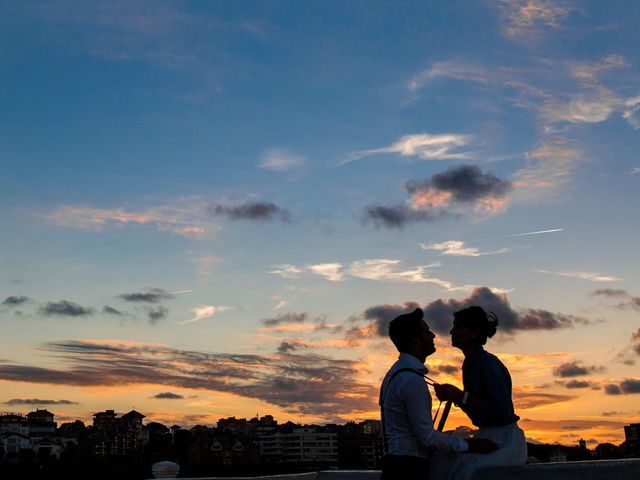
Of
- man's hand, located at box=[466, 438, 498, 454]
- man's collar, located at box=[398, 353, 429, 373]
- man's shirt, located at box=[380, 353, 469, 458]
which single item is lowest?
man's hand, located at box=[466, 438, 498, 454]

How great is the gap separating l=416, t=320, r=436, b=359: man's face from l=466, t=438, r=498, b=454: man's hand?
1.95 feet

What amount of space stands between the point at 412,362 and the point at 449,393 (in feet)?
0.94

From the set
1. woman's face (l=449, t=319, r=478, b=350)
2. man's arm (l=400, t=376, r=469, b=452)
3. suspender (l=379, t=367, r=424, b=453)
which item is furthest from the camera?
woman's face (l=449, t=319, r=478, b=350)

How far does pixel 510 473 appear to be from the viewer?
515cm

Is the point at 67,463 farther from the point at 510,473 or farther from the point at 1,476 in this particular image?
the point at 510,473

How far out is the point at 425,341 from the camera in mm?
5586

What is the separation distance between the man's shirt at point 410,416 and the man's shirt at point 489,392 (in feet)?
0.83

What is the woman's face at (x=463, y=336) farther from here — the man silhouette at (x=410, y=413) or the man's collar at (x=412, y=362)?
the man's collar at (x=412, y=362)

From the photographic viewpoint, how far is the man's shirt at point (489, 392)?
5.39 metres

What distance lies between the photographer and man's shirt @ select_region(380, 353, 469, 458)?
5309mm

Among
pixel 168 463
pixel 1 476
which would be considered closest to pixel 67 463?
pixel 1 476

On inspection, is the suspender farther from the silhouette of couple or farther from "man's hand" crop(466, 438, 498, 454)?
"man's hand" crop(466, 438, 498, 454)

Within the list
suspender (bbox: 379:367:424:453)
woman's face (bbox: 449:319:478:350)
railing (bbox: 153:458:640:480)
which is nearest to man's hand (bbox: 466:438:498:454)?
railing (bbox: 153:458:640:480)

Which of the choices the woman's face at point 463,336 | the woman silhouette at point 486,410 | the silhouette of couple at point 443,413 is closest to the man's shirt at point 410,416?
the silhouette of couple at point 443,413
